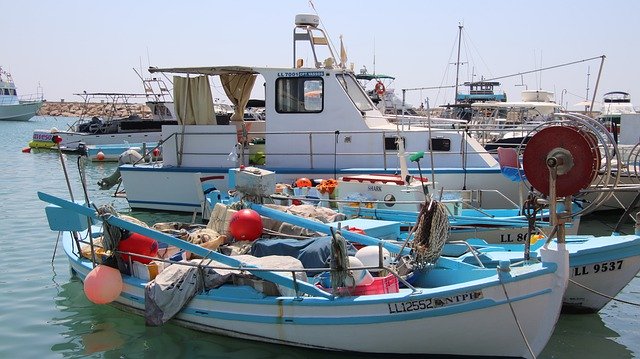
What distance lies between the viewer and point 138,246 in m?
8.84

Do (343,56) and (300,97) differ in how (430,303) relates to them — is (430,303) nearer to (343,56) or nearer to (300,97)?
(300,97)

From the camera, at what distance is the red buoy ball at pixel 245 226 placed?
9.45m

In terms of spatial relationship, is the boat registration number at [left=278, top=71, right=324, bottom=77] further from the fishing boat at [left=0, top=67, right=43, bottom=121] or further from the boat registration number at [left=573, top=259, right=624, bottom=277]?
the fishing boat at [left=0, top=67, right=43, bottom=121]

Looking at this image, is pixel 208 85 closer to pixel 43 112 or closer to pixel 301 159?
pixel 301 159

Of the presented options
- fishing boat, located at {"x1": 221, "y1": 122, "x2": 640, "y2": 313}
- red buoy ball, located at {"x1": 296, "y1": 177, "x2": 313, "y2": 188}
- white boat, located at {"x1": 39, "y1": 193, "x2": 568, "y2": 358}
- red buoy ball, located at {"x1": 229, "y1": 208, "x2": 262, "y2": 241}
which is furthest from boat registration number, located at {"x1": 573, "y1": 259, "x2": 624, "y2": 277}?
red buoy ball, located at {"x1": 296, "y1": 177, "x2": 313, "y2": 188}

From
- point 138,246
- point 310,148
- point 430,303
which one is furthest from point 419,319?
point 310,148

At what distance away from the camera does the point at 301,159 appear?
14.8m

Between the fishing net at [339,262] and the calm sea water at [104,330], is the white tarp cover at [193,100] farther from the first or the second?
the fishing net at [339,262]

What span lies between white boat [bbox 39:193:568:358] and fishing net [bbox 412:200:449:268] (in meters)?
0.37

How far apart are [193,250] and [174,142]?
7.50 meters

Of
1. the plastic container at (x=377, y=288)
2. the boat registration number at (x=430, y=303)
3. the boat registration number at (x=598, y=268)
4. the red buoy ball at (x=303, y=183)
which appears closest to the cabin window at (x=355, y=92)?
the red buoy ball at (x=303, y=183)

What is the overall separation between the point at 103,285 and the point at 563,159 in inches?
219

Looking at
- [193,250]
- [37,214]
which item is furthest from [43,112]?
[193,250]

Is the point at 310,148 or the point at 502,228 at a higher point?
the point at 310,148
